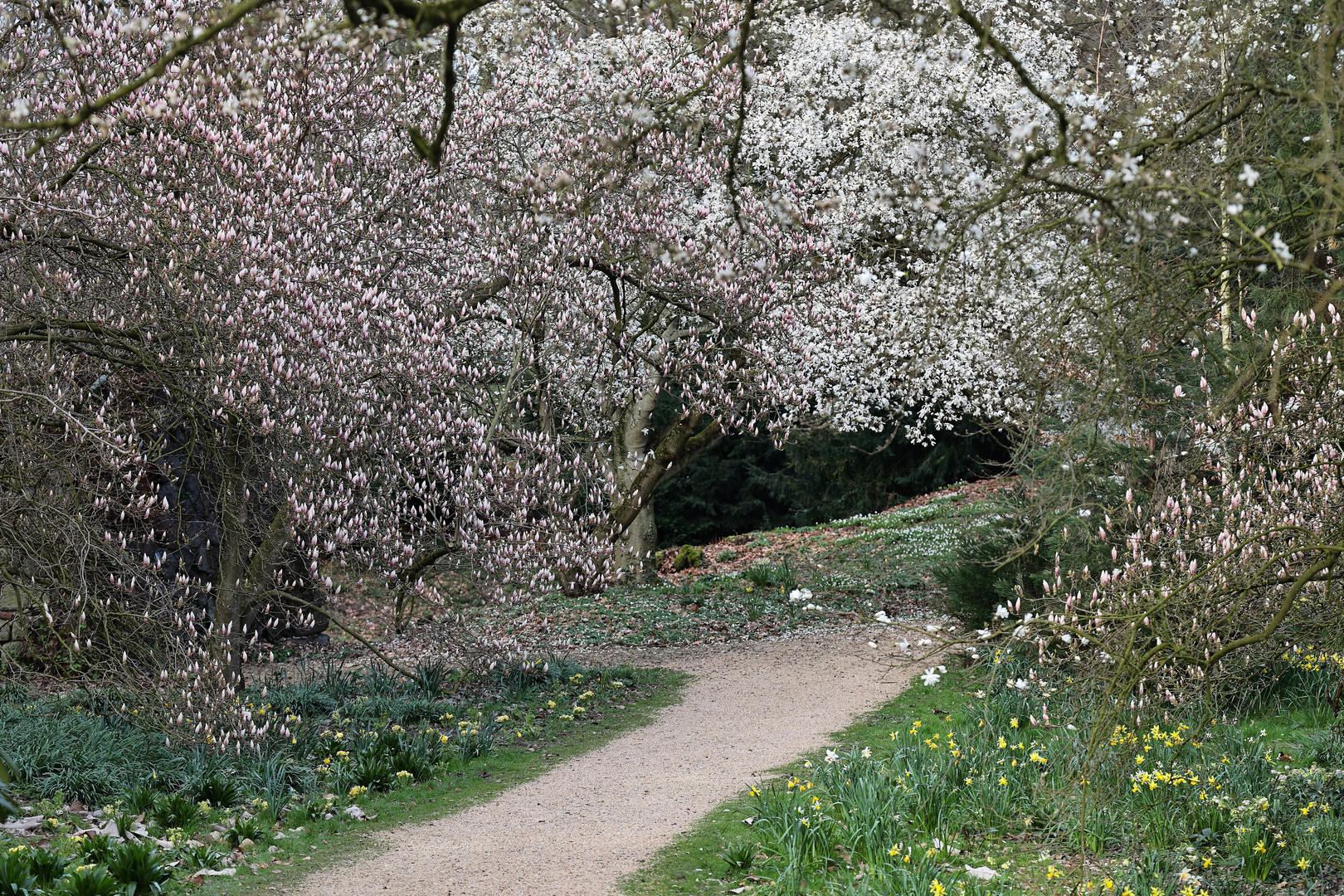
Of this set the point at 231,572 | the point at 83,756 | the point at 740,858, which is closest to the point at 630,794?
the point at 740,858

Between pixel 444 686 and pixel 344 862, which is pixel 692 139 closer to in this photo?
pixel 444 686

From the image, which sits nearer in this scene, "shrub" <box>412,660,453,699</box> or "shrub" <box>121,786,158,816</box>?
"shrub" <box>121,786,158,816</box>

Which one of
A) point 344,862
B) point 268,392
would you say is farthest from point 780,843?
Result: point 268,392

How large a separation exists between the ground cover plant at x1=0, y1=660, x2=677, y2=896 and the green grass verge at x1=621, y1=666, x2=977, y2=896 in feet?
5.36

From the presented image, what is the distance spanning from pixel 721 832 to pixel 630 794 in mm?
1041

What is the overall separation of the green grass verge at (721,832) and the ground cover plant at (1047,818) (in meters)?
0.02

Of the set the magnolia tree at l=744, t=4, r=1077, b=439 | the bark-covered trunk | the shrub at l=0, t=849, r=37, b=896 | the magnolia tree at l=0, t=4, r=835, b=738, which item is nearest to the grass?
the bark-covered trunk

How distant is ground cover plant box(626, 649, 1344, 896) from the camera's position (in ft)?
15.5

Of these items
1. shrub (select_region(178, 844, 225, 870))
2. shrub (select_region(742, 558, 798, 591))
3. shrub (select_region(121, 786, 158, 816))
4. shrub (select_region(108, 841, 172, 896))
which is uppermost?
shrub (select_region(108, 841, 172, 896))

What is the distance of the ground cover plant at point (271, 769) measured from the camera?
201 inches

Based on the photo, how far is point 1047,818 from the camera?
564 centimetres

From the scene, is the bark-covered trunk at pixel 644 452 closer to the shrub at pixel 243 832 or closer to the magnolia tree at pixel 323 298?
the magnolia tree at pixel 323 298

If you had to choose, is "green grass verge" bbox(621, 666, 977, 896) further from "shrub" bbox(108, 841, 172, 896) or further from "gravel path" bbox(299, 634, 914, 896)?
"shrub" bbox(108, 841, 172, 896)

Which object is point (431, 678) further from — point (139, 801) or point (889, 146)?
point (889, 146)
